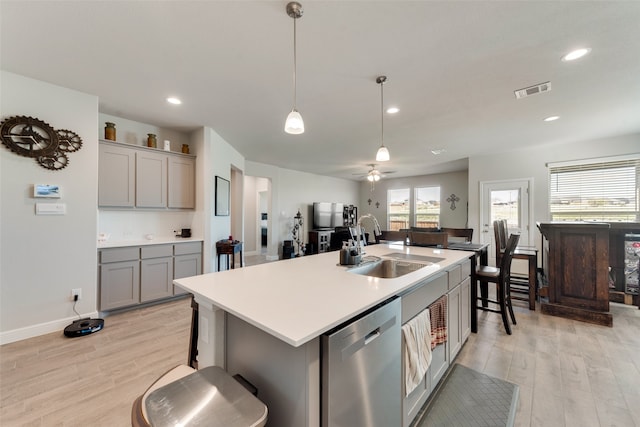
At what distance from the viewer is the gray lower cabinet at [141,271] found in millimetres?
2990

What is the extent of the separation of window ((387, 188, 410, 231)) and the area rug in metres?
7.09

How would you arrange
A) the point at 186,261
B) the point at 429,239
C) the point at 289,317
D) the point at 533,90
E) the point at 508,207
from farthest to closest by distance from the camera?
the point at 508,207
the point at 186,261
the point at 429,239
the point at 533,90
the point at 289,317

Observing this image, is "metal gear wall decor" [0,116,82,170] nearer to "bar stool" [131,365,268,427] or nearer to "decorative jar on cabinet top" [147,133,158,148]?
"decorative jar on cabinet top" [147,133,158,148]

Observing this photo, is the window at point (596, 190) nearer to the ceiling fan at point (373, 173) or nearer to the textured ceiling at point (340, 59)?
the textured ceiling at point (340, 59)

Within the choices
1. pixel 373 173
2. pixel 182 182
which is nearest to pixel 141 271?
pixel 182 182

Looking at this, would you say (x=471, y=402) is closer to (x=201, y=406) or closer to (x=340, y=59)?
(x=201, y=406)

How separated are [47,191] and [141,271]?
1282 mm

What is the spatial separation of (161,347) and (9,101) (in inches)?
111

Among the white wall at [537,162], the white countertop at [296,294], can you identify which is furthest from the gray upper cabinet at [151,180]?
the white wall at [537,162]

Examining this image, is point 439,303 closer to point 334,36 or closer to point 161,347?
point 334,36

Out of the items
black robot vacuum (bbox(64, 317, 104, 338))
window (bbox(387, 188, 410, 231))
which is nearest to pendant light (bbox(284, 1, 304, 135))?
black robot vacuum (bbox(64, 317, 104, 338))

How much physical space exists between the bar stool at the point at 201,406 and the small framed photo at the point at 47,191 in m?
2.88

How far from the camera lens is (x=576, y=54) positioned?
6.78ft

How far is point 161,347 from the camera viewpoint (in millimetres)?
2371
